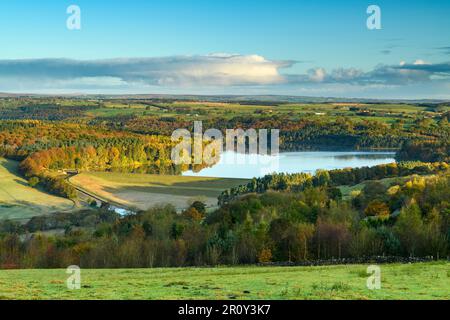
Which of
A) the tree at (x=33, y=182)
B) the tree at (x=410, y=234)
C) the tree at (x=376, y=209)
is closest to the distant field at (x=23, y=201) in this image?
the tree at (x=33, y=182)

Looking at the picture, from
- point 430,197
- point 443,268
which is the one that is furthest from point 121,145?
point 443,268

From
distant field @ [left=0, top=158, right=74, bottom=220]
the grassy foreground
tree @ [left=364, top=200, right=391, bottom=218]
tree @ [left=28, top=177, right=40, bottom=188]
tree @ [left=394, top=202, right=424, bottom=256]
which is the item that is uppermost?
the grassy foreground

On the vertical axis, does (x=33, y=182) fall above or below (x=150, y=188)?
above

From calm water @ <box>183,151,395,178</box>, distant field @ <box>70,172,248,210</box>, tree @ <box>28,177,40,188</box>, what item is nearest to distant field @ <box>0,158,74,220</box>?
tree @ <box>28,177,40,188</box>

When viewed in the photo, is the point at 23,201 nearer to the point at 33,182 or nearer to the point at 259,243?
the point at 33,182

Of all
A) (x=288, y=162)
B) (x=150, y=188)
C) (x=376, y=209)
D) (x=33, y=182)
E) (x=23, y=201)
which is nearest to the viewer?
(x=376, y=209)

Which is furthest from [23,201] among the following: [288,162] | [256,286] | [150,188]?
[256,286]

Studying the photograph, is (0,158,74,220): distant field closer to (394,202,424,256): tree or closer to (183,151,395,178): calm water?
(183,151,395,178): calm water
